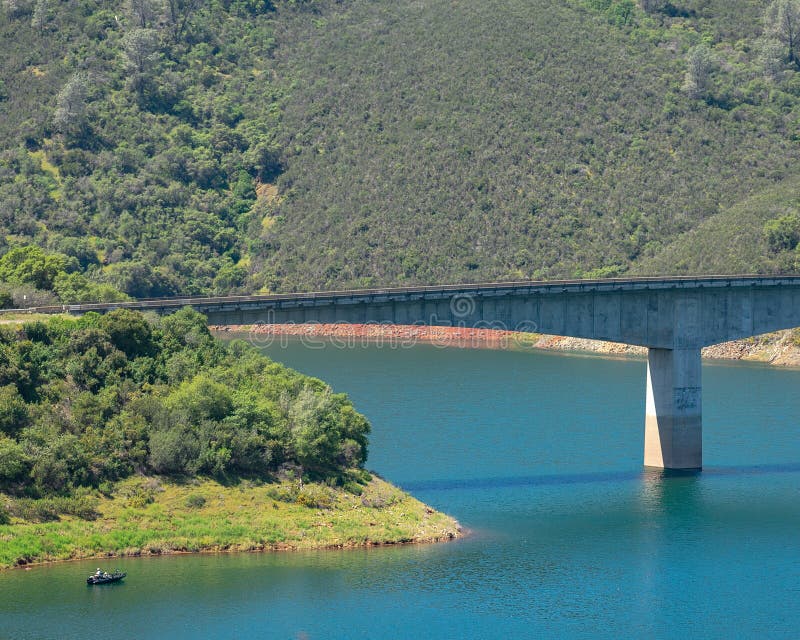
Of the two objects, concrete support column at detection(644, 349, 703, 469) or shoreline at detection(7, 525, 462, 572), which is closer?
shoreline at detection(7, 525, 462, 572)

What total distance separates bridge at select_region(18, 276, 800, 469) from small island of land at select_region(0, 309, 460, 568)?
28.6ft

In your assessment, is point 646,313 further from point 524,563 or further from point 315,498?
point 315,498

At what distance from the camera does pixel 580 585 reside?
80312 millimetres

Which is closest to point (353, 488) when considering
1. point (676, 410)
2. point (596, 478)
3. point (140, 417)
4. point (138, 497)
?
point (138, 497)

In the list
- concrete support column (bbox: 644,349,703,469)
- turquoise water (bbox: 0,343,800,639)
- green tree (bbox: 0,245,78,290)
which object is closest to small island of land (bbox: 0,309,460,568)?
turquoise water (bbox: 0,343,800,639)

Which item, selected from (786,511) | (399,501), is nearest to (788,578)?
(786,511)

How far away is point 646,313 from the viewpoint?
111m

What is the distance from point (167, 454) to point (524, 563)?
20943mm

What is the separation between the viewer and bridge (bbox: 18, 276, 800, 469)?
104062 mm

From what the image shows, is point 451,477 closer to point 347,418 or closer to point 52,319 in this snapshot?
point 347,418

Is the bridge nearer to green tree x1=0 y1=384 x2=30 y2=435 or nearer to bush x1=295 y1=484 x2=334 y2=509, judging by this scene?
green tree x1=0 y1=384 x2=30 y2=435

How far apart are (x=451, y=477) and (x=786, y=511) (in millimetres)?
22299

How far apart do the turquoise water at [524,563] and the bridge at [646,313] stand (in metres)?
4.80

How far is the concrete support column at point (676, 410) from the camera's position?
11150 cm
